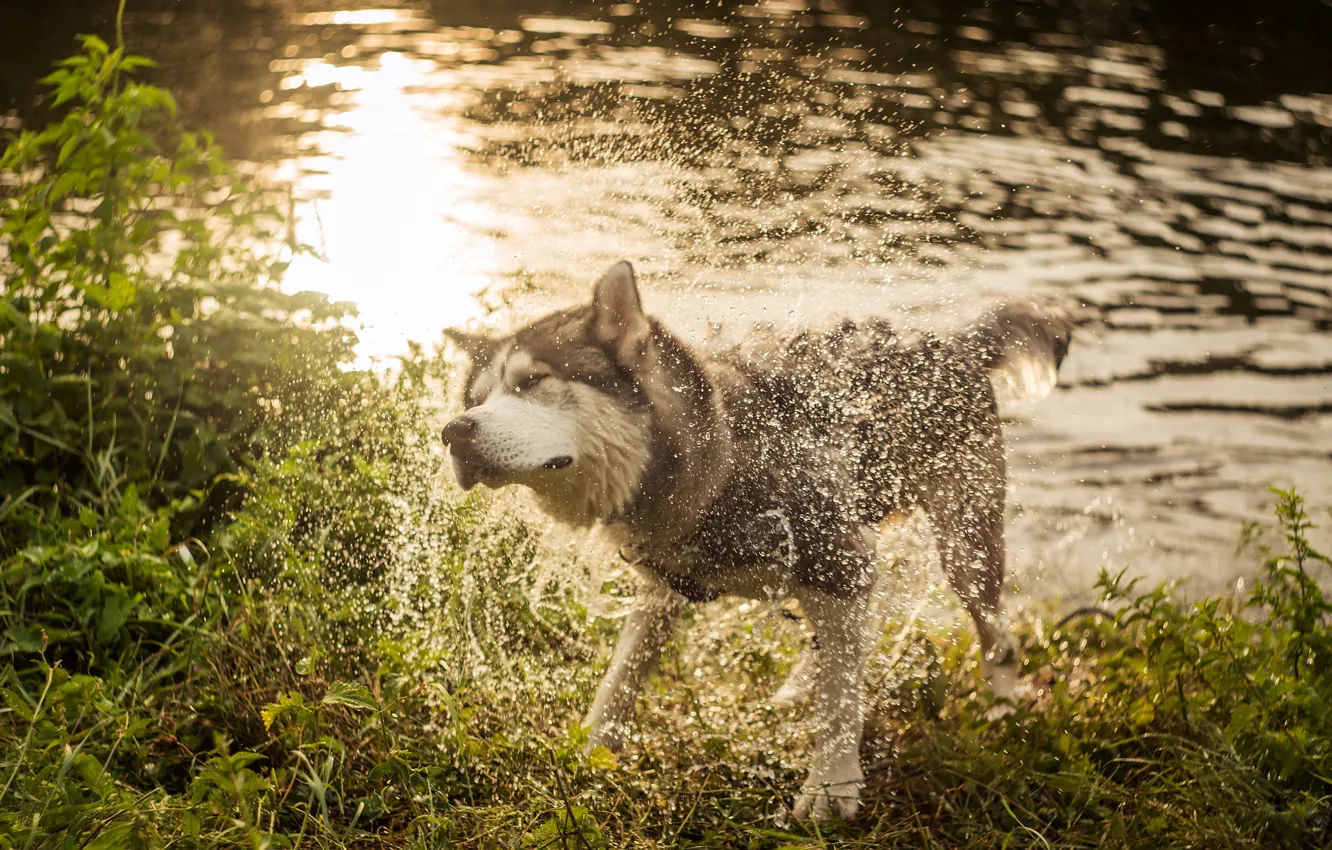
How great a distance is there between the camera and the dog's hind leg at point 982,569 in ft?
9.18

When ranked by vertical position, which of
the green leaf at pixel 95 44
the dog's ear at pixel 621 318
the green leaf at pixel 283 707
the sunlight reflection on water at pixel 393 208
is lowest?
the green leaf at pixel 283 707

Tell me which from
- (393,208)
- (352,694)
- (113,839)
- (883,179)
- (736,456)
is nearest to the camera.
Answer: (113,839)

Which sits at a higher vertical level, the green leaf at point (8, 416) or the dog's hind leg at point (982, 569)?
the green leaf at point (8, 416)

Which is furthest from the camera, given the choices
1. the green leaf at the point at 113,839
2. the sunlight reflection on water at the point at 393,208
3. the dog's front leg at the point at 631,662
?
the sunlight reflection on water at the point at 393,208

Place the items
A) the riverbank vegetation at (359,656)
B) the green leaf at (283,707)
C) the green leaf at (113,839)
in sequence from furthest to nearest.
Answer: the riverbank vegetation at (359,656)
the green leaf at (283,707)
the green leaf at (113,839)

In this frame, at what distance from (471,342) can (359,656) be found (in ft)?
3.04

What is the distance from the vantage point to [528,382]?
7.64 ft

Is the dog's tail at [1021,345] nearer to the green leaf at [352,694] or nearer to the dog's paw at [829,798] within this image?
the dog's paw at [829,798]

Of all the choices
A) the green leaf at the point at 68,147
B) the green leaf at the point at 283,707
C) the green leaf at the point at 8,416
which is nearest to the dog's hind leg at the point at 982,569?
the green leaf at the point at 283,707

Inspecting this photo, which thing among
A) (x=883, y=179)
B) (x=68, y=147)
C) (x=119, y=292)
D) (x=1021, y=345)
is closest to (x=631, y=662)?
(x=1021, y=345)

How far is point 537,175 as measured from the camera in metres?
5.71

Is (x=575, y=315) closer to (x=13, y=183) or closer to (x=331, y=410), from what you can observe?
(x=331, y=410)

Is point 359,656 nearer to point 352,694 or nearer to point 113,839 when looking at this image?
point 352,694

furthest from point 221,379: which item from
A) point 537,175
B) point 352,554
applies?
point 537,175
